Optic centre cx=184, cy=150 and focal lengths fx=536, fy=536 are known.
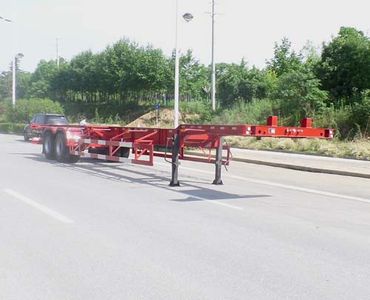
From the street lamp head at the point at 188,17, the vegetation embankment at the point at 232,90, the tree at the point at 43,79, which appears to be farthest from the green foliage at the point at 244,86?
the tree at the point at 43,79

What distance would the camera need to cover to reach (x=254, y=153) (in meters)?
23.5

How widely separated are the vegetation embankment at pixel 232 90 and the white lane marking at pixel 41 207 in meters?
14.3

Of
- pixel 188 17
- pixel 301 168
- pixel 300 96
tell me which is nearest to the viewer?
pixel 301 168

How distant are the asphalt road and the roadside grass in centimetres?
862

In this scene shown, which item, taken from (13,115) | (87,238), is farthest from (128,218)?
Answer: (13,115)

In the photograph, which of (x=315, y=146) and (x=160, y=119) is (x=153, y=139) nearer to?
(x=315, y=146)

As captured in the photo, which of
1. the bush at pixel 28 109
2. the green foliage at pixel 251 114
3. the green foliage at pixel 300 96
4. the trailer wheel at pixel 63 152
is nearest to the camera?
the trailer wheel at pixel 63 152

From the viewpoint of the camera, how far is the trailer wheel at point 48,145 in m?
18.7

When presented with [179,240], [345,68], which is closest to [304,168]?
[179,240]

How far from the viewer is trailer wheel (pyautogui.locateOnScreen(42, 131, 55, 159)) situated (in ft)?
61.4

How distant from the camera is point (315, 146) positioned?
23.5 m

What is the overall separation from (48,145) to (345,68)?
21025 mm

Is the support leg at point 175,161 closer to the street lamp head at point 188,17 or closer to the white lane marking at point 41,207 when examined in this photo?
the white lane marking at point 41,207

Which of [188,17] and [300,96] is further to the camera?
[300,96]
